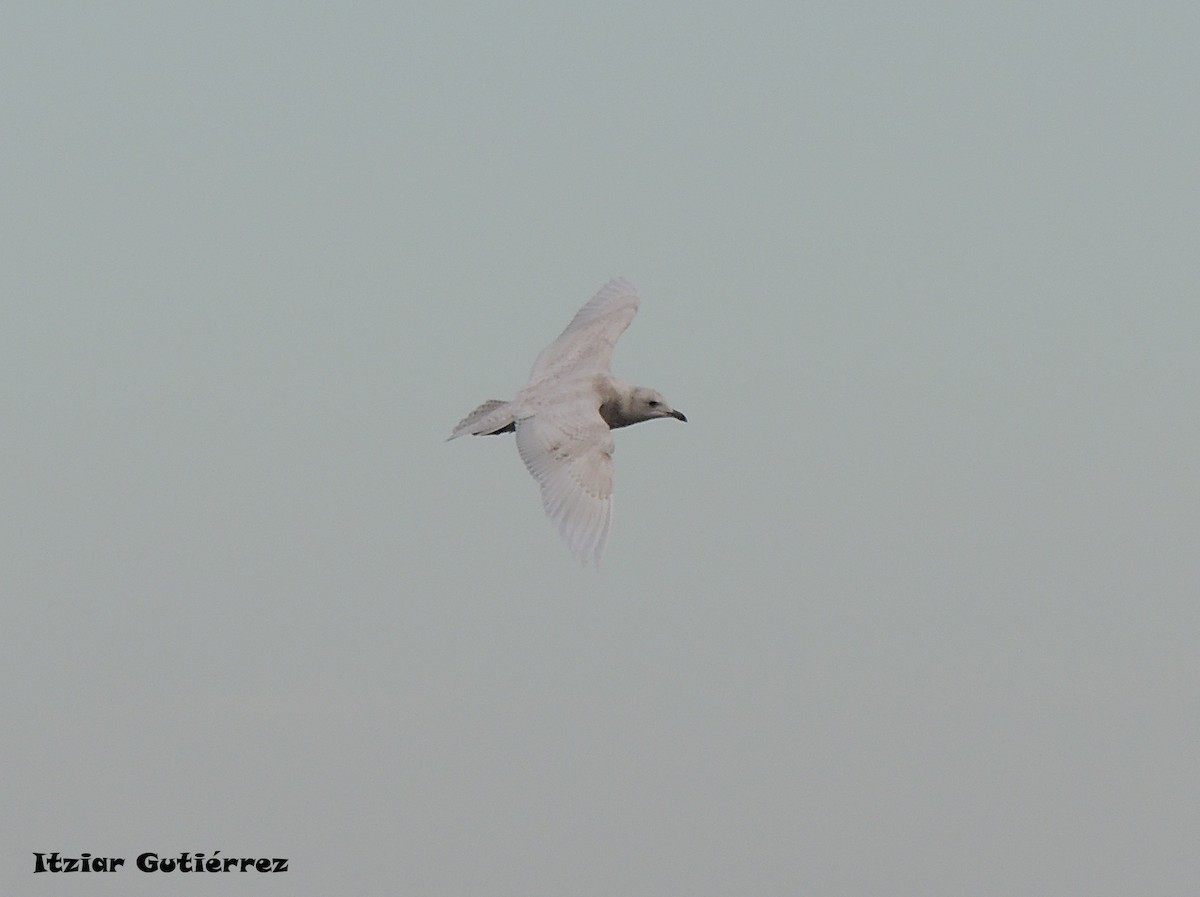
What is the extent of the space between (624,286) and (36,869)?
10.8m

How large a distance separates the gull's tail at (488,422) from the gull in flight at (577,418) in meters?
0.01

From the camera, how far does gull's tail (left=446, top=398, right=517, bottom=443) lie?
15.8m

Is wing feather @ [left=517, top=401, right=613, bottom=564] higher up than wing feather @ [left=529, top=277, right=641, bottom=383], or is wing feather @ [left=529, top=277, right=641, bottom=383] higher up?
wing feather @ [left=529, top=277, right=641, bottom=383]

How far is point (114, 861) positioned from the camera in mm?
14055

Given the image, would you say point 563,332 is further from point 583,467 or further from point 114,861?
point 114,861

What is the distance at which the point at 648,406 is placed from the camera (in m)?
17.2

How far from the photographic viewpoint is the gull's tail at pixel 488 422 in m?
15.8

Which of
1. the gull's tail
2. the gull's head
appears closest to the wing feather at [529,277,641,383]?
the gull's head

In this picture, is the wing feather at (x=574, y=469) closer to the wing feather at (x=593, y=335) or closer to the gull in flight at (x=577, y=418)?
the gull in flight at (x=577, y=418)

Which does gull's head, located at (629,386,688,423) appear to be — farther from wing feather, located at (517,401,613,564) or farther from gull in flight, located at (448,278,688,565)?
wing feather, located at (517,401,613,564)

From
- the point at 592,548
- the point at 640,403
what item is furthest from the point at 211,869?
the point at 640,403

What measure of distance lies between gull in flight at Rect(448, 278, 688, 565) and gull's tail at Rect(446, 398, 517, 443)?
0.04ft

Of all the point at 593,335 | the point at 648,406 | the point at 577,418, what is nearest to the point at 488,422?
the point at 577,418

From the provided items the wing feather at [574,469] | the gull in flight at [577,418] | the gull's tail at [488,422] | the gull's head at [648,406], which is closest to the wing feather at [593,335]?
the gull in flight at [577,418]
